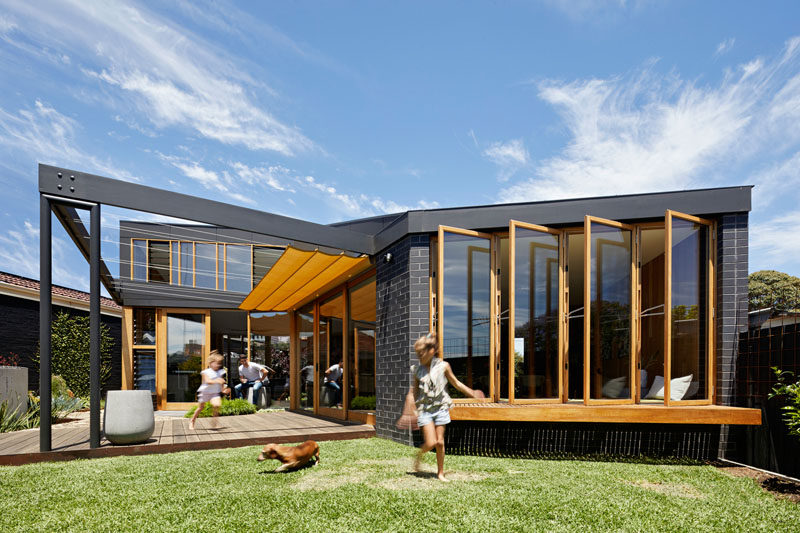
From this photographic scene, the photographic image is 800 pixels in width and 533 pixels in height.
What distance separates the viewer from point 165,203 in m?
6.86

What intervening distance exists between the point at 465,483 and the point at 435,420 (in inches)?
24.9

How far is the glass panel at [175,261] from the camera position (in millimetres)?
16766

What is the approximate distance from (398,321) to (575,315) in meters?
2.46

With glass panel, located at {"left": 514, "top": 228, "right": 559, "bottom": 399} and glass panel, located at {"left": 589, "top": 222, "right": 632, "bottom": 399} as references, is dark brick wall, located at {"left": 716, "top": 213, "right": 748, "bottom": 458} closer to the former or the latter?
glass panel, located at {"left": 589, "top": 222, "right": 632, "bottom": 399}

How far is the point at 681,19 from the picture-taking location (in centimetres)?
882

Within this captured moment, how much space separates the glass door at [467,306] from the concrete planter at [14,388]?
24.3 feet

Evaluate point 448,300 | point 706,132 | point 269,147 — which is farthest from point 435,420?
point 269,147

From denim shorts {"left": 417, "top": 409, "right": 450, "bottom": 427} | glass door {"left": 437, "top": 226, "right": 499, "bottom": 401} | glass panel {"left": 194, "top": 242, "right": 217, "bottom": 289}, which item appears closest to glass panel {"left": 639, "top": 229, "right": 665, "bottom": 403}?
glass door {"left": 437, "top": 226, "right": 499, "bottom": 401}

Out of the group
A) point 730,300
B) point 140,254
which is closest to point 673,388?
point 730,300

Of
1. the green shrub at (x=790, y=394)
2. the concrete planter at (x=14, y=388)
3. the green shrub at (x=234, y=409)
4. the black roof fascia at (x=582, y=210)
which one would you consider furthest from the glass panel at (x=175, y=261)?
the green shrub at (x=790, y=394)

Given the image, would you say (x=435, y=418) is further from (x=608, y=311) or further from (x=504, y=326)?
(x=608, y=311)

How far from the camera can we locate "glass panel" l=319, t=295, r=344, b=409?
1060 centimetres

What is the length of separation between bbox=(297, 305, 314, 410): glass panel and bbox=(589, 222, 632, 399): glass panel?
276 inches

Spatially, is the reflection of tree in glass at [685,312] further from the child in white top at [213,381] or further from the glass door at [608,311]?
the child in white top at [213,381]
